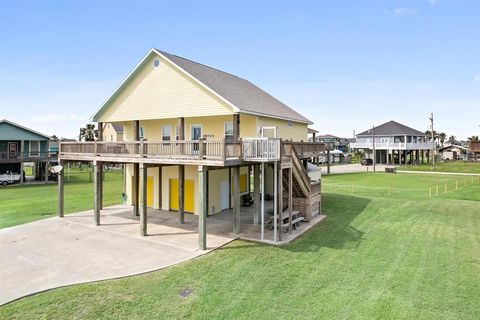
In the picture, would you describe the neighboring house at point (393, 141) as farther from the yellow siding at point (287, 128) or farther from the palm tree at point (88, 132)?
the palm tree at point (88, 132)

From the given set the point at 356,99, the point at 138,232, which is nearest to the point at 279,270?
the point at 138,232

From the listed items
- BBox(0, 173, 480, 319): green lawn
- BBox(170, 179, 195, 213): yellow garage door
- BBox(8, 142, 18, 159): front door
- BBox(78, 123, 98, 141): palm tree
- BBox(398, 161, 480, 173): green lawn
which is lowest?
BBox(0, 173, 480, 319): green lawn

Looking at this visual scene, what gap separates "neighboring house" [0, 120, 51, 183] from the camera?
112 feet

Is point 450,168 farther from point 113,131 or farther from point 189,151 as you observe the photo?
point 113,131

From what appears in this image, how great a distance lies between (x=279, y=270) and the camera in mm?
9766

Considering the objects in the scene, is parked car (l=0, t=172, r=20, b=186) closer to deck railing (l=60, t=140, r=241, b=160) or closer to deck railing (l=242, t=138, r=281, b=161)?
deck railing (l=60, t=140, r=241, b=160)

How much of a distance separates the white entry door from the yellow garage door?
1829 mm

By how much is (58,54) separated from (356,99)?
1316 inches

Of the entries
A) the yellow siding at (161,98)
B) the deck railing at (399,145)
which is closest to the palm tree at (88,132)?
the deck railing at (399,145)

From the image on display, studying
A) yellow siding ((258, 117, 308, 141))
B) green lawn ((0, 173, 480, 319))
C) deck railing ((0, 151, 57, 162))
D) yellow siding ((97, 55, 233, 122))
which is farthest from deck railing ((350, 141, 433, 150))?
deck railing ((0, 151, 57, 162))

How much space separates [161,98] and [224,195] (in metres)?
7.11

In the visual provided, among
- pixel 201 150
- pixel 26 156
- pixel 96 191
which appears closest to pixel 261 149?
pixel 201 150

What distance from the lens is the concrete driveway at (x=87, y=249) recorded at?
924 cm

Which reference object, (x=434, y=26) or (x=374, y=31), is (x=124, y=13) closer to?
(x=374, y=31)
